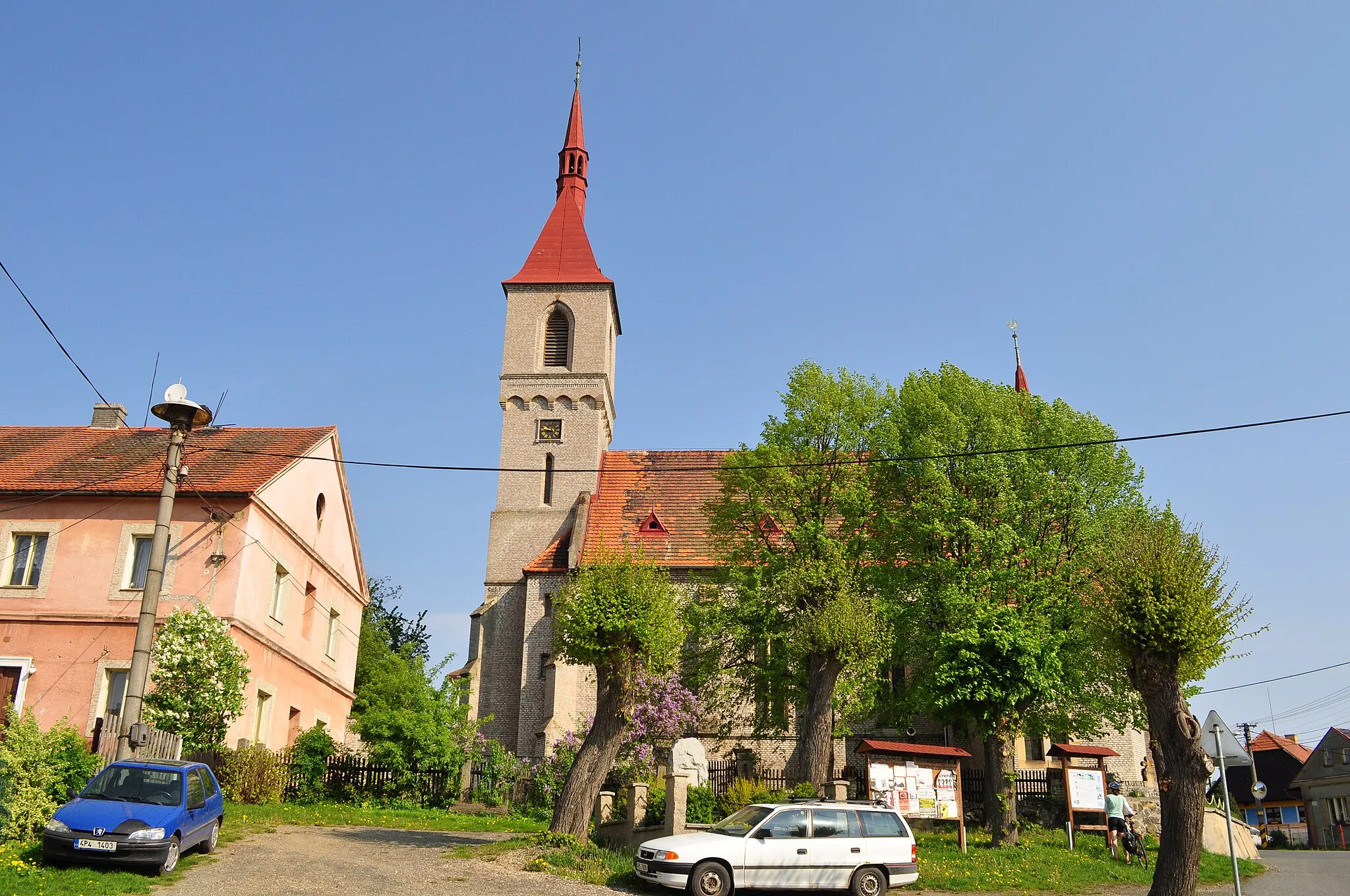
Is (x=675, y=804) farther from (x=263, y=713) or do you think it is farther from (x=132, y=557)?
(x=132, y=557)

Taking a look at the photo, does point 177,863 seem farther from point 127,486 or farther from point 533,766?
point 533,766

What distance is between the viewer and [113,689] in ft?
84.5

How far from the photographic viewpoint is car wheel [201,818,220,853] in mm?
16766

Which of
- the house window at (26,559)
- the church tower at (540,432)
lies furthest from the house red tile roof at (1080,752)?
the house window at (26,559)

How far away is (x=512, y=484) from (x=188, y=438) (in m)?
14.0

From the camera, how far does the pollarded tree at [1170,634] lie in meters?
15.6

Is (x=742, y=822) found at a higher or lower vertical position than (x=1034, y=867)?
higher

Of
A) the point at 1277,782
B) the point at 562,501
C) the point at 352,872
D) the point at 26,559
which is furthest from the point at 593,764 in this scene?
the point at 1277,782

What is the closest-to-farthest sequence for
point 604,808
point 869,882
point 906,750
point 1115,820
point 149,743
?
point 869,882, point 149,743, point 604,808, point 906,750, point 1115,820

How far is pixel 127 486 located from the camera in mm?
27266

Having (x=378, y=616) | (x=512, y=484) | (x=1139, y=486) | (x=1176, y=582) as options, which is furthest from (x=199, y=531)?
(x=378, y=616)

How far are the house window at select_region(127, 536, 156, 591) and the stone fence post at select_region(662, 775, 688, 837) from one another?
618 inches

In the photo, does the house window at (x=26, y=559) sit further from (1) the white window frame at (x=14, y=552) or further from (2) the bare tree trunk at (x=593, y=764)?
(2) the bare tree trunk at (x=593, y=764)

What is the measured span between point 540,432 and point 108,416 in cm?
1592
